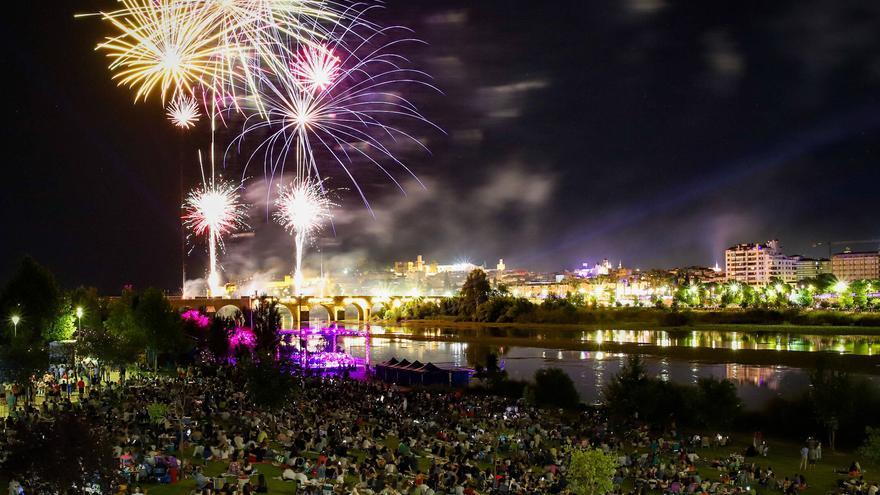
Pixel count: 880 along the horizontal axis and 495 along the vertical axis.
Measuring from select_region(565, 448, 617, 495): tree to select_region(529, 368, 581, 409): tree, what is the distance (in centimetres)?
1913

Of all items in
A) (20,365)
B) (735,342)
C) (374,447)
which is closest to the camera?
(374,447)

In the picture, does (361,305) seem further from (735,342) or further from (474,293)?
(735,342)

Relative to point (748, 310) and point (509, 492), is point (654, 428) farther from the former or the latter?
point (748, 310)

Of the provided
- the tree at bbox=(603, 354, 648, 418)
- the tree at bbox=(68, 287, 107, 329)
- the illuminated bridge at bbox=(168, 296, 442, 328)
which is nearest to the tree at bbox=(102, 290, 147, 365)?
the tree at bbox=(68, 287, 107, 329)

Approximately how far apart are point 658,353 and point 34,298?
Result: 46807 millimetres

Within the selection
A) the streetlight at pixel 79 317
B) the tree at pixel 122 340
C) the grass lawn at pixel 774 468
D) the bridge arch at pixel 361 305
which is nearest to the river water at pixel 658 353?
the grass lawn at pixel 774 468

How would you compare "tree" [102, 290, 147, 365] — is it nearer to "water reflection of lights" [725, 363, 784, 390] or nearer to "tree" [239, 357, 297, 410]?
"tree" [239, 357, 297, 410]

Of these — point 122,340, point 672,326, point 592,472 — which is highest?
point 122,340

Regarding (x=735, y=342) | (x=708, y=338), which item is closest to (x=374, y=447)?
(x=735, y=342)

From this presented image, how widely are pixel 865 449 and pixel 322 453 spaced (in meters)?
14.9

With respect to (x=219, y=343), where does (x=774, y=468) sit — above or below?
below

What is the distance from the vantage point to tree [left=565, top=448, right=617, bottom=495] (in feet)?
49.1

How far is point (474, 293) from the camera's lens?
380ft

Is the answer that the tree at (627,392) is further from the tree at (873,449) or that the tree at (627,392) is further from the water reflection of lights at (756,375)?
the water reflection of lights at (756,375)
